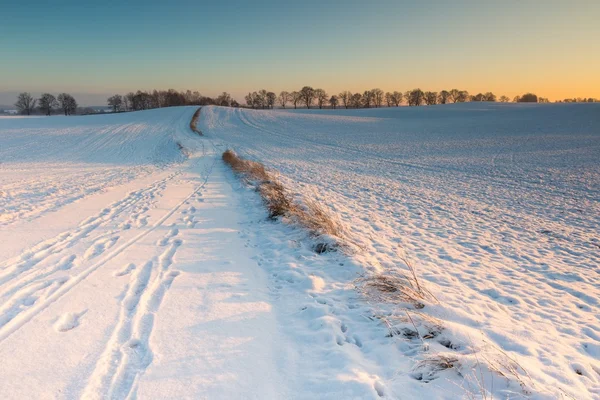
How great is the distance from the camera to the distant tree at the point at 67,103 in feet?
379

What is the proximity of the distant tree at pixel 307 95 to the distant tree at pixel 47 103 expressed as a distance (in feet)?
293

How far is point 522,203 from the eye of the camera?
12.5 m

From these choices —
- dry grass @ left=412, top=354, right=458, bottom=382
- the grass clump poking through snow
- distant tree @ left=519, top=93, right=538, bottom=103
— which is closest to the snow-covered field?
dry grass @ left=412, top=354, right=458, bottom=382

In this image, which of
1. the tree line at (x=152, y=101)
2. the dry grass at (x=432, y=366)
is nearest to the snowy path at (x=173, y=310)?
the dry grass at (x=432, y=366)

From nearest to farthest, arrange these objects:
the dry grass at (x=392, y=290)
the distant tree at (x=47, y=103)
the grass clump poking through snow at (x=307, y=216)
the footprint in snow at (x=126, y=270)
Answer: the dry grass at (x=392, y=290)
the footprint in snow at (x=126, y=270)
the grass clump poking through snow at (x=307, y=216)
the distant tree at (x=47, y=103)

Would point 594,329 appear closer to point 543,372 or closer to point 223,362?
point 543,372

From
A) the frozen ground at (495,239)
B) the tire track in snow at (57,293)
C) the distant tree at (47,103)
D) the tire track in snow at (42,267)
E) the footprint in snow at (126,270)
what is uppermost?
the distant tree at (47,103)

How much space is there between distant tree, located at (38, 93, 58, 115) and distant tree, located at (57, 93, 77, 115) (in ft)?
6.24

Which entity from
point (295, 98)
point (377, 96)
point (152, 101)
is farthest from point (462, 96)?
point (152, 101)

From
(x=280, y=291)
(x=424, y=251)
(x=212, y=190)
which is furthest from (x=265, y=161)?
(x=280, y=291)

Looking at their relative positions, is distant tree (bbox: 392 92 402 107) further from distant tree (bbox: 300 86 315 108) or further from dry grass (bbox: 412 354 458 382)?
dry grass (bbox: 412 354 458 382)

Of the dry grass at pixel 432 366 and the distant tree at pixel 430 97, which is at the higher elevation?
the distant tree at pixel 430 97

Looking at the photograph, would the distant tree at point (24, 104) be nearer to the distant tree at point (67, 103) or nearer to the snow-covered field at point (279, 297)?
the distant tree at point (67, 103)

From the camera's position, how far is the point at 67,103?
117m
